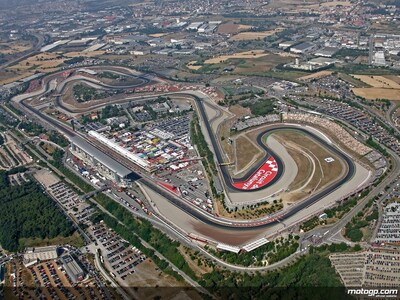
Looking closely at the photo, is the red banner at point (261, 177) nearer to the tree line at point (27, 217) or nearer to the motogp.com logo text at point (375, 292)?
the motogp.com logo text at point (375, 292)

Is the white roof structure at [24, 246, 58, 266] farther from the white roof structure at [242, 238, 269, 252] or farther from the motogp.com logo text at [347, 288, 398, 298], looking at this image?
the motogp.com logo text at [347, 288, 398, 298]

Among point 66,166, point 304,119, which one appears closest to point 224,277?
point 66,166

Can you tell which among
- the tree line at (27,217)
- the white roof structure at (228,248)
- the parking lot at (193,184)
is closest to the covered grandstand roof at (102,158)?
the parking lot at (193,184)

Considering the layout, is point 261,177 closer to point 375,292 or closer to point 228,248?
point 228,248

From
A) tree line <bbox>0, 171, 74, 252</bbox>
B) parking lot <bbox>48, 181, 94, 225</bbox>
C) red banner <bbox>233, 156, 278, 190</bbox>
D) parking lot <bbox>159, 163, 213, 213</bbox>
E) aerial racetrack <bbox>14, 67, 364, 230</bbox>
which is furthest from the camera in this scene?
red banner <bbox>233, 156, 278, 190</bbox>

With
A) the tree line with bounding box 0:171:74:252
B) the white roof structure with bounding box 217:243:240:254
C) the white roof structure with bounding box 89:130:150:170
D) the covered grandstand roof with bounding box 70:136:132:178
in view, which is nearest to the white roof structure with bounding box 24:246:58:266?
the tree line with bounding box 0:171:74:252
